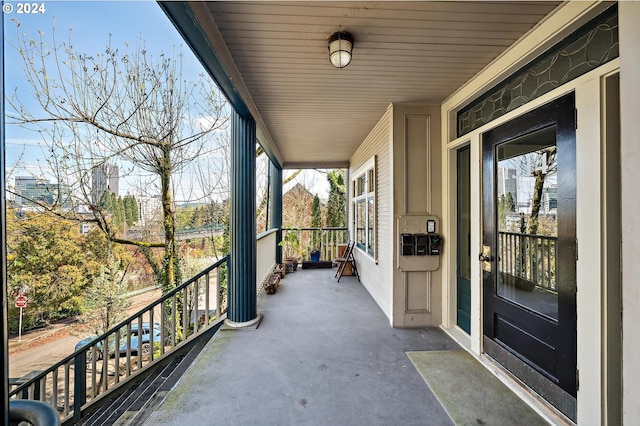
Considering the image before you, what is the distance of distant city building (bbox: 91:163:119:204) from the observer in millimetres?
5602

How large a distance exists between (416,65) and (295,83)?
1.20 metres

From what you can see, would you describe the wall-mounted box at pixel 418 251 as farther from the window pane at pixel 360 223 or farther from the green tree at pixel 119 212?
the green tree at pixel 119 212

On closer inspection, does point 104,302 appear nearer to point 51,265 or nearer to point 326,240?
point 51,265

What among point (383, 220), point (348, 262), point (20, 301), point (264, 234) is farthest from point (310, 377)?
point (20, 301)

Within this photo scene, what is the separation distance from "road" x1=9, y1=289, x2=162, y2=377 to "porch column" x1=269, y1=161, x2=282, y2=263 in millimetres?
3346

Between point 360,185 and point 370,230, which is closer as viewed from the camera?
point 370,230

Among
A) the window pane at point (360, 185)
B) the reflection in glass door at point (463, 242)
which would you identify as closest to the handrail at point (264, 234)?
the window pane at point (360, 185)

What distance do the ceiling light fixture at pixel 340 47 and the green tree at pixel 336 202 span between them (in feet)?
23.9

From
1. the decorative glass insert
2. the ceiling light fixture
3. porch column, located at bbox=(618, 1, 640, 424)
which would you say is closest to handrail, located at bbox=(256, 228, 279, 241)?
the ceiling light fixture

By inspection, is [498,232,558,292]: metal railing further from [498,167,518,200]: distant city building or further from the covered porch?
the covered porch

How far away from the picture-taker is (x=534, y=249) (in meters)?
2.12

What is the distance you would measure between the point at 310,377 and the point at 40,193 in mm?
5851

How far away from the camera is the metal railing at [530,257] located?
6.51 feet

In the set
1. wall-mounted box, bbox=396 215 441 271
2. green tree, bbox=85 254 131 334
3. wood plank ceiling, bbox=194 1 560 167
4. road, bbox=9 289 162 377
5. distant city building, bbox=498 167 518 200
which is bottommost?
road, bbox=9 289 162 377
